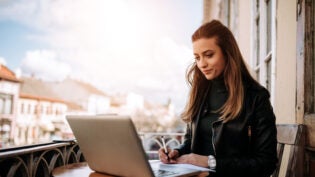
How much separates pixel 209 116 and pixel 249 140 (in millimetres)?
229

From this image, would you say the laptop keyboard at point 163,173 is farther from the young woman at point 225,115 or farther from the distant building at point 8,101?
the distant building at point 8,101

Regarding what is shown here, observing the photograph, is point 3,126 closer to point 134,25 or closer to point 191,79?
point 134,25

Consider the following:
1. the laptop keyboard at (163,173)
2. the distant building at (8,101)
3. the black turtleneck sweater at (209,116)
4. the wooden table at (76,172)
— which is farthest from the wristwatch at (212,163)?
the distant building at (8,101)

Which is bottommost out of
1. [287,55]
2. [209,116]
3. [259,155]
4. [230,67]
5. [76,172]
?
[76,172]

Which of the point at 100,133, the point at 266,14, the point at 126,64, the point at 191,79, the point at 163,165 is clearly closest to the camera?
the point at 100,133

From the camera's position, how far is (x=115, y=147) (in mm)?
997

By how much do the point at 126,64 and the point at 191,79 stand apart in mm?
45912

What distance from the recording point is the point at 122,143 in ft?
3.11

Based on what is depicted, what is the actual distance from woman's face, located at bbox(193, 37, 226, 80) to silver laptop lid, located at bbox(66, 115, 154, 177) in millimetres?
Result: 483

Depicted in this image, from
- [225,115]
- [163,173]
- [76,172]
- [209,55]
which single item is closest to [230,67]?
[209,55]

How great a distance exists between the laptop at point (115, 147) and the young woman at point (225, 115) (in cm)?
17

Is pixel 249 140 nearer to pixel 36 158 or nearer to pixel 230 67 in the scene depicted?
pixel 230 67

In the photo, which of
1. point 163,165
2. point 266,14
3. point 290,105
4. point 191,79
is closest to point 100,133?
point 163,165

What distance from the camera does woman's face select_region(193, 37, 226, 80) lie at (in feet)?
4.15
